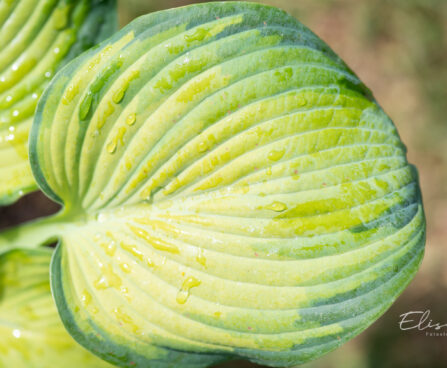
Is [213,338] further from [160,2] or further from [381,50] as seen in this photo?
[381,50]

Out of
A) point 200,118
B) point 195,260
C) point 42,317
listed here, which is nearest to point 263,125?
point 200,118

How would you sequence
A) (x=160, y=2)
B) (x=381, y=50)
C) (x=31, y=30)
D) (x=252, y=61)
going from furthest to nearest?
(x=381, y=50), (x=160, y=2), (x=31, y=30), (x=252, y=61)

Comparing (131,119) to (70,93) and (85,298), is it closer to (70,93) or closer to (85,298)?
(70,93)

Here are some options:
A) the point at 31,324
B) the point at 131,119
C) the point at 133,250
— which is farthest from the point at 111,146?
the point at 31,324

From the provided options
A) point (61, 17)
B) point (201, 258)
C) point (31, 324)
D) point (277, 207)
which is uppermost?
point (61, 17)

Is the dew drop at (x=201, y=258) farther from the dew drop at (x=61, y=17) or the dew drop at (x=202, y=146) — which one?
the dew drop at (x=61, y=17)

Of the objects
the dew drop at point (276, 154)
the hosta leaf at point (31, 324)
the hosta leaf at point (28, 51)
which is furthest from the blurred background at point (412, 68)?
the hosta leaf at point (31, 324)

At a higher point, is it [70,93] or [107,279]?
[70,93]
